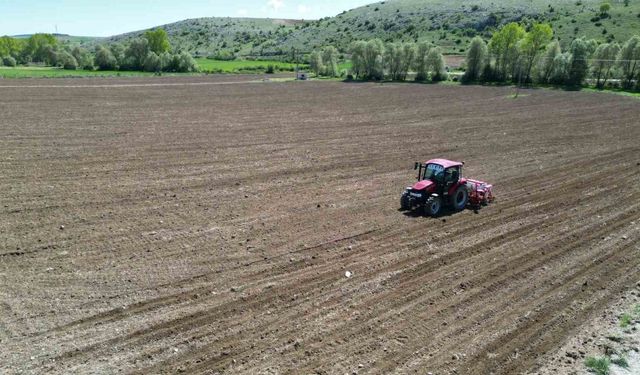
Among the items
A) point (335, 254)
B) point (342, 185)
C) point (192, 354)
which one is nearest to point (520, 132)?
point (342, 185)

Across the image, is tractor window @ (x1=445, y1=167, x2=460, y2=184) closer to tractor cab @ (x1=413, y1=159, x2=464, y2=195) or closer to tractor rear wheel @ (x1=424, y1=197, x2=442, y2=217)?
tractor cab @ (x1=413, y1=159, x2=464, y2=195)

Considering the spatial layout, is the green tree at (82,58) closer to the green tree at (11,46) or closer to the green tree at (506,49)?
the green tree at (11,46)

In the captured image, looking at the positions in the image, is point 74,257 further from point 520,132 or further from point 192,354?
point 520,132

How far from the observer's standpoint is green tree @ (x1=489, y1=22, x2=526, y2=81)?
8138cm

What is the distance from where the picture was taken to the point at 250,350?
33.4 feet

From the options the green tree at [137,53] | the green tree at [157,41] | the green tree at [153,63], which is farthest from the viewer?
the green tree at [157,41]

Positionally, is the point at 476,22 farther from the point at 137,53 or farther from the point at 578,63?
the point at 137,53

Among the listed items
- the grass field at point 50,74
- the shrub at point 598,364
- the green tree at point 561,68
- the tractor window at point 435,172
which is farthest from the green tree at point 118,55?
the shrub at point 598,364

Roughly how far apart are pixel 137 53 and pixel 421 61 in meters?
65.4

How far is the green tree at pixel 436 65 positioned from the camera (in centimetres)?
8600

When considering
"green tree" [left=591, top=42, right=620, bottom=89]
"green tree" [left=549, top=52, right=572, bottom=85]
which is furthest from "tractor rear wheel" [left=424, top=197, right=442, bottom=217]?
"green tree" [left=549, top=52, right=572, bottom=85]

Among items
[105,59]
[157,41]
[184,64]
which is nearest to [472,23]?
[157,41]

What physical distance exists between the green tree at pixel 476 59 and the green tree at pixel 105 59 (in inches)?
2998

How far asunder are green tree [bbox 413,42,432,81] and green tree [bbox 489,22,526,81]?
10985mm
